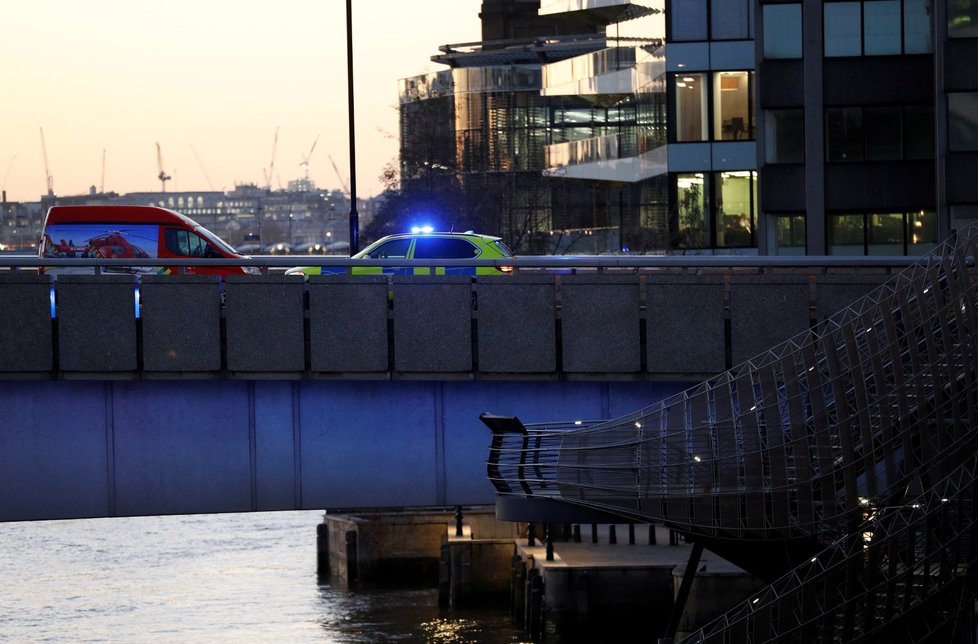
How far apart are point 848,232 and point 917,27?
7.28 meters

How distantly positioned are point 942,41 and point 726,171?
1503 centimetres

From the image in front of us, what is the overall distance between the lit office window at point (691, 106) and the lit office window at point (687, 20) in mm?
1572

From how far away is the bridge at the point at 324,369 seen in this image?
2236cm

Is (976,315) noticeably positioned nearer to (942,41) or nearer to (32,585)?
(942,41)

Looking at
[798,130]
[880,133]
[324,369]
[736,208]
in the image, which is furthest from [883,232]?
[324,369]

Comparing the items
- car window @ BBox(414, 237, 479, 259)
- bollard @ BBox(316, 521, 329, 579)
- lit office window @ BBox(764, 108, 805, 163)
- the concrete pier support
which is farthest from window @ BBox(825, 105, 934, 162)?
car window @ BBox(414, 237, 479, 259)

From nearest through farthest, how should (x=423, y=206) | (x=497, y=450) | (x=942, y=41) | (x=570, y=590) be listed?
(x=497, y=450) → (x=570, y=590) → (x=942, y=41) → (x=423, y=206)

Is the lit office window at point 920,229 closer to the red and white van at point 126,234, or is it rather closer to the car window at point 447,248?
the red and white van at point 126,234

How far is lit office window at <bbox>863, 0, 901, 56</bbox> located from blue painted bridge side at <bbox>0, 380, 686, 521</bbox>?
3811cm

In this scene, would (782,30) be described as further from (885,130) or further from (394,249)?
(394,249)

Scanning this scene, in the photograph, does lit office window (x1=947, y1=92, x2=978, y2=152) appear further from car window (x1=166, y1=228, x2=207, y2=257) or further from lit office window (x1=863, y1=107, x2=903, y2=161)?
car window (x1=166, y1=228, x2=207, y2=257)

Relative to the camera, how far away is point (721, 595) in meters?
40.9

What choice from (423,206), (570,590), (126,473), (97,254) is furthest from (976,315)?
(423,206)

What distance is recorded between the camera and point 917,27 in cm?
5850
